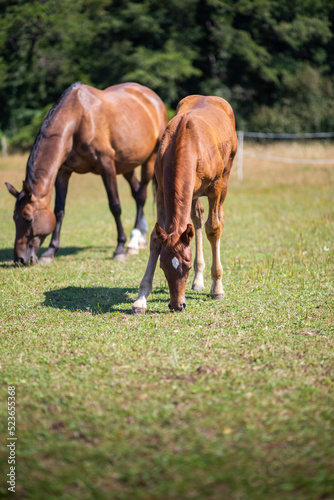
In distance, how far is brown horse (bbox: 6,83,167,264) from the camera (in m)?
6.90

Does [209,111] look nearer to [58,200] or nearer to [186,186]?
[186,186]

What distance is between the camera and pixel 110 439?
264cm

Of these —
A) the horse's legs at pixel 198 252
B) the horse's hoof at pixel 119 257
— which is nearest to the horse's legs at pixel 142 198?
the horse's hoof at pixel 119 257

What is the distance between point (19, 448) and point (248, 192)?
48.1 feet

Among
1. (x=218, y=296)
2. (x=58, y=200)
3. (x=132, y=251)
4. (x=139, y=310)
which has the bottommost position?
(x=132, y=251)

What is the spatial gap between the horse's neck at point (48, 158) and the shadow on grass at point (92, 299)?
1758mm

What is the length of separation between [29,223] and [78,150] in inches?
53.0

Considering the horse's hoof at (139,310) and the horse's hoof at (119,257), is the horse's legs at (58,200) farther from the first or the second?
the horse's hoof at (139,310)

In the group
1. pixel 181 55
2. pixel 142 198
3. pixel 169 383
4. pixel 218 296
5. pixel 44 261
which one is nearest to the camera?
pixel 169 383

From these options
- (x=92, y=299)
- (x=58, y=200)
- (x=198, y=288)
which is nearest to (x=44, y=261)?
(x=58, y=200)

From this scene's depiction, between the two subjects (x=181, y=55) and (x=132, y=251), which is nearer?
(x=132, y=251)

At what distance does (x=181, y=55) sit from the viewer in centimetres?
3247

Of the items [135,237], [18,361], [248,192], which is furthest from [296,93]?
[18,361]

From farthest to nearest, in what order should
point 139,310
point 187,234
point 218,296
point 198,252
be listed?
point 198,252 → point 218,296 → point 139,310 → point 187,234
